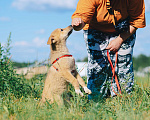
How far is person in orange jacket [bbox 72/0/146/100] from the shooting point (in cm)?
362

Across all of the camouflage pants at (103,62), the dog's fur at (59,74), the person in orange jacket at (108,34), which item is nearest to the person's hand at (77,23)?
the person in orange jacket at (108,34)

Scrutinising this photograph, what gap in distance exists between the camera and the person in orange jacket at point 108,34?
362 centimetres

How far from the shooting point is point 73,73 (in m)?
3.63

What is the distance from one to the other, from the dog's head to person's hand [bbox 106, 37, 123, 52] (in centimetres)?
80

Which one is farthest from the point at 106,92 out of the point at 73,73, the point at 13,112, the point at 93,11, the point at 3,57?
the point at 3,57

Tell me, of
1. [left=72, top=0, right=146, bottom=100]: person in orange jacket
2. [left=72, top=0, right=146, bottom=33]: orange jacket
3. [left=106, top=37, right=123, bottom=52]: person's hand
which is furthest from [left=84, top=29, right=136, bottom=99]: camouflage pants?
[left=72, top=0, right=146, bottom=33]: orange jacket

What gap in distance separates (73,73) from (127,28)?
51.1 inches

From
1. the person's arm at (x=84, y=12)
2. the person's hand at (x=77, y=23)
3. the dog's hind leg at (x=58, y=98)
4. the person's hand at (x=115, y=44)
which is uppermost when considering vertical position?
the person's arm at (x=84, y=12)

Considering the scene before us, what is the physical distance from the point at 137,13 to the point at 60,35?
1.44 metres

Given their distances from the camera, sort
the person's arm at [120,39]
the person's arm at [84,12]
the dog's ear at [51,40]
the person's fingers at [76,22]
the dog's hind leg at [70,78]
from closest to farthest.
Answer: the dog's hind leg at [70,78] → the person's fingers at [76,22] → the person's arm at [84,12] → the dog's ear at [51,40] → the person's arm at [120,39]

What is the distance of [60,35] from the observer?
3.76 m

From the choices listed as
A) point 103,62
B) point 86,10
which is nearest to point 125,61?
point 103,62

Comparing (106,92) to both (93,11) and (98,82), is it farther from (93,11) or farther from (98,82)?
(93,11)

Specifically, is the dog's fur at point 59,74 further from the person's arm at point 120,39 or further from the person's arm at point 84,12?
the person's arm at point 120,39
